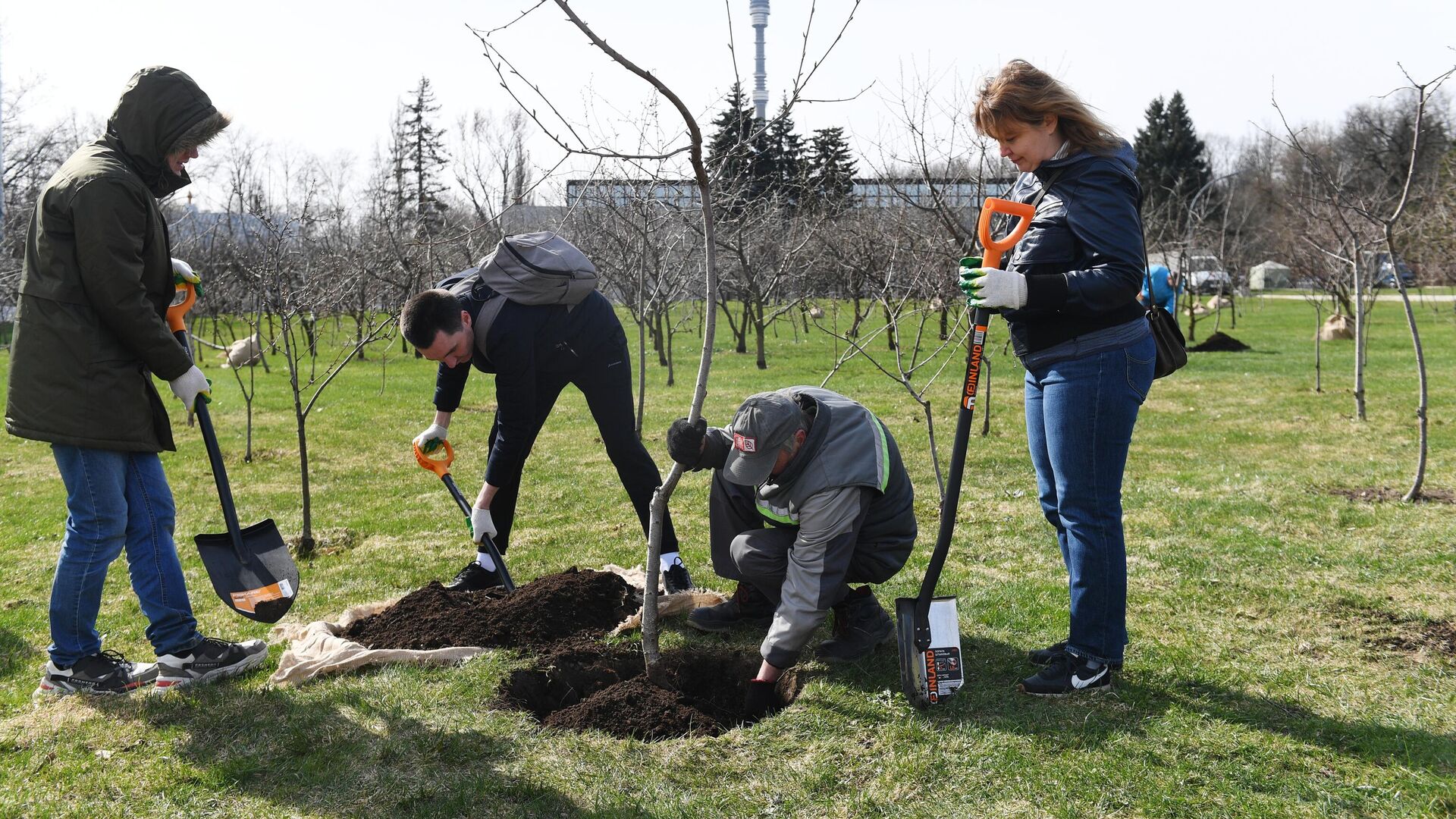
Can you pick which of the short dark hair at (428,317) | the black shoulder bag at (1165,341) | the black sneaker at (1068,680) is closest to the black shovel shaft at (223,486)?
the short dark hair at (428,317)

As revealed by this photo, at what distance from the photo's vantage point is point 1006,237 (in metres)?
2.97

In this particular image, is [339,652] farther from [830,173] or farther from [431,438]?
[830,173]

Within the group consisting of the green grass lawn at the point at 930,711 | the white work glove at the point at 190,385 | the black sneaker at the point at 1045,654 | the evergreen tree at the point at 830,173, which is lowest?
the green grass lawn at the point at 930,711

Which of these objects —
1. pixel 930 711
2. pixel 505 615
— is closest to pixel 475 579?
pixel 505 615

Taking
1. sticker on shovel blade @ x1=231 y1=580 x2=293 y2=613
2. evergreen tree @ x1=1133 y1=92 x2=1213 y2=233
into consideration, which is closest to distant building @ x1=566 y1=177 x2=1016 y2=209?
sticker on shovel blade @ x1=231 y1=580 x2=293 y2=613

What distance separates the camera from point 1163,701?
304 cm

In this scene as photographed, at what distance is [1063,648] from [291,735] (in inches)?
94.5

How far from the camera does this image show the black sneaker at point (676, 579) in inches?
165

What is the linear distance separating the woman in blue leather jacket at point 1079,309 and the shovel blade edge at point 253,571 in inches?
98.5

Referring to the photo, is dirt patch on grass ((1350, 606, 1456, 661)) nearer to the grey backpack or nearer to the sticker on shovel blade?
the grey backpack

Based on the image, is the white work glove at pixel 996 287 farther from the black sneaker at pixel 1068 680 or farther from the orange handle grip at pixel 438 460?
the orange handle grip at pixel 438 460

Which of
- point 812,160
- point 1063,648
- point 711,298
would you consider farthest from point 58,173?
point 812,160

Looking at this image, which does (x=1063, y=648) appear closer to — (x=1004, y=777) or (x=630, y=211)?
(x=1004, y=777)

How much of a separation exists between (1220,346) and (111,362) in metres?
16.5
